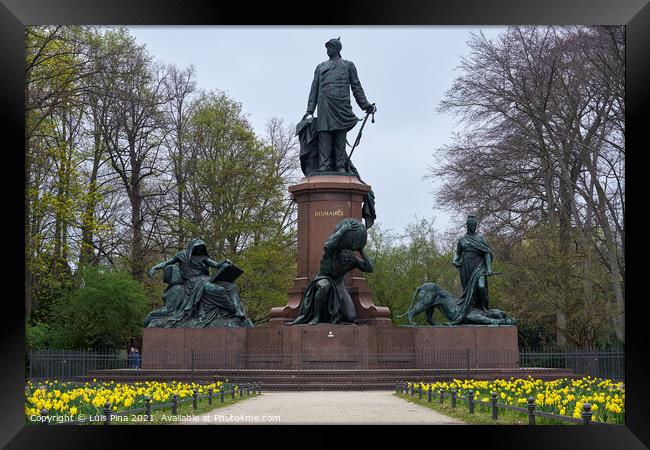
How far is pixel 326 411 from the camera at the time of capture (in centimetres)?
1586

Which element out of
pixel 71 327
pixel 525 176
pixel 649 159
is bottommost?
pixel 71 327

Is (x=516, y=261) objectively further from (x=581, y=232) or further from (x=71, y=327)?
(x=71, y=327)

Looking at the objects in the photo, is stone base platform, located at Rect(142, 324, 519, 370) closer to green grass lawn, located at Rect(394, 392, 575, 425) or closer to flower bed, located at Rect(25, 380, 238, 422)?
green grass lawn, located at Rect(394, 392, 575, 425)

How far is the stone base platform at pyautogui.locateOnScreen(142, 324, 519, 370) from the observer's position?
23.4 m

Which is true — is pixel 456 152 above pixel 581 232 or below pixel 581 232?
above

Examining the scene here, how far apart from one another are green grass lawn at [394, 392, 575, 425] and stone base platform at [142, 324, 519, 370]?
4.98 meters

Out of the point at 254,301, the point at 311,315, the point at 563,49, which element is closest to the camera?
the point at 311,315

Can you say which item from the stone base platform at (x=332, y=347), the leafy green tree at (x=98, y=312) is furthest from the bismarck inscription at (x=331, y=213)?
the leafy green tree at (x=98, y=312)

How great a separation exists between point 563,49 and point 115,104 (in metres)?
18.4

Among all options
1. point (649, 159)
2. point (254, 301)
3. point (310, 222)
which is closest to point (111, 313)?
point (254, 301)

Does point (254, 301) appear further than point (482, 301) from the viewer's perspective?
Yes

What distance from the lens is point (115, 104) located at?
41.8m
